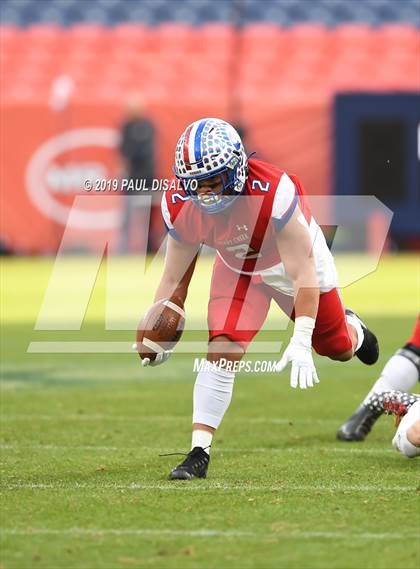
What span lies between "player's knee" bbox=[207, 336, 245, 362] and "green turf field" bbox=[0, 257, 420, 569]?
46 cm

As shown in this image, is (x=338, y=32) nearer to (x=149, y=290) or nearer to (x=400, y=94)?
(x=400, y=94)

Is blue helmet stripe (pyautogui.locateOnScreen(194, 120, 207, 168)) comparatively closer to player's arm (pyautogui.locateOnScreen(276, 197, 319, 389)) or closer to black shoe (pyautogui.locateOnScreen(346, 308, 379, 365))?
player's arm (pyautogui.locateOnScreen(276, 197, 319, 389))

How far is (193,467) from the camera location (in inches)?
185

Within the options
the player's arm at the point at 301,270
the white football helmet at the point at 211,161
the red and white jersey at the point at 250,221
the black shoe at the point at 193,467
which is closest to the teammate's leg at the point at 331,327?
the red and white jersey at the point at 250,221

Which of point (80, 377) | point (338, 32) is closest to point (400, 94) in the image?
point (338, 32)

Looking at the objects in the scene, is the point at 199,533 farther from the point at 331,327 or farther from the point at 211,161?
the point at 331,327

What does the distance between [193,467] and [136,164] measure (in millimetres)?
11860

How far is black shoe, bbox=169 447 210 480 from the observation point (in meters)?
4.68

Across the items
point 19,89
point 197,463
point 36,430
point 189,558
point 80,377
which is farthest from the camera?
point 19,89

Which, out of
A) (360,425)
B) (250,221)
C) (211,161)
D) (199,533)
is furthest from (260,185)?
(199,533)

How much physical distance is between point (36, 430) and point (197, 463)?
1.49m

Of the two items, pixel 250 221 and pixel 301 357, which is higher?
pixel 250 221

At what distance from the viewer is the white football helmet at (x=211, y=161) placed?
466 centimetres

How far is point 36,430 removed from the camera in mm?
5992
